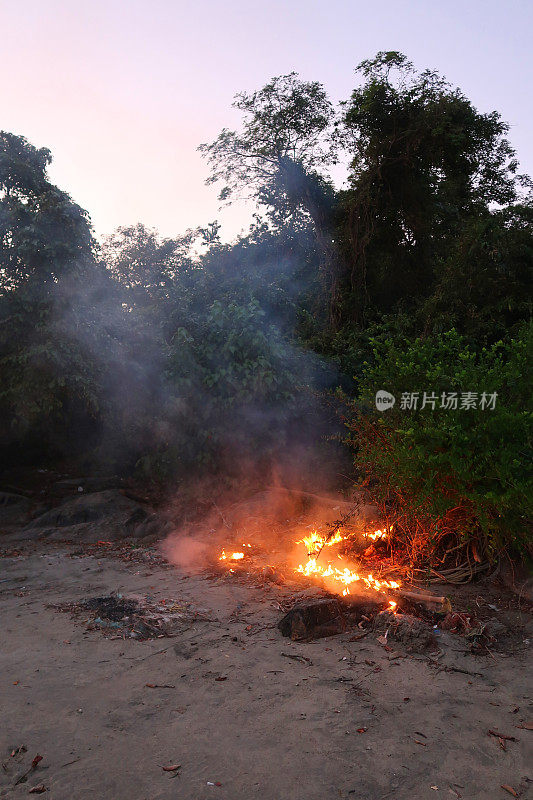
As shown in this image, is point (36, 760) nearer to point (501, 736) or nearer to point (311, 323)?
point (501, 736)

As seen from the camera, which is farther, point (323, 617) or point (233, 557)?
point (233, 557)

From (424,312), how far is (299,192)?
727 centimetres

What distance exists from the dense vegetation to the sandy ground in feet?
7.99

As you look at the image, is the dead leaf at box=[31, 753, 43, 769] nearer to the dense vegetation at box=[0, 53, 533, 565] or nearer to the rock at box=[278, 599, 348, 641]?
the rock at box=[278, 599, 348, 641]

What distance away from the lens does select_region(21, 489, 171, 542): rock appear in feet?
38.5

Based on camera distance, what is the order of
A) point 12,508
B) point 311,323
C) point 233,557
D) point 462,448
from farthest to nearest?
point 311,323 → point 12,508 → point 233,557 → point 462,448

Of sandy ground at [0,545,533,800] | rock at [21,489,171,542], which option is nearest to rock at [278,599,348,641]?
sandy ground at [0,545,533,800]

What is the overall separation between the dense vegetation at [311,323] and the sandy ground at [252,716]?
2435 mm

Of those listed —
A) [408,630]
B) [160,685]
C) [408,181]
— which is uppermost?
[408,181]

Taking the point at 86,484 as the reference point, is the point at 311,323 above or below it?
above

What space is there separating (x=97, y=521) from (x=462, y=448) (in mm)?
8882

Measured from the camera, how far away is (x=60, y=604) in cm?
707

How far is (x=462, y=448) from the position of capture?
20.3 feet

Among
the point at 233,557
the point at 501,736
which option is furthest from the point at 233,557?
the point at 501,736
